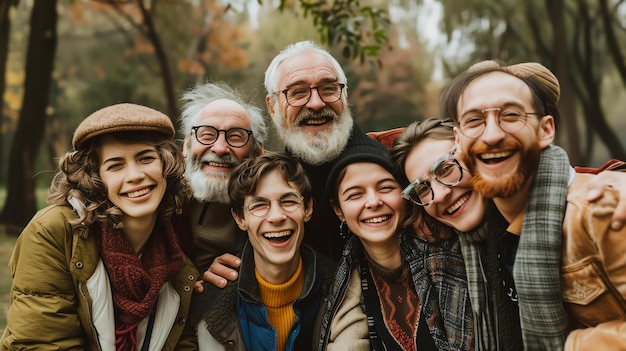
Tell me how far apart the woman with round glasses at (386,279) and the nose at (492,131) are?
85 cm

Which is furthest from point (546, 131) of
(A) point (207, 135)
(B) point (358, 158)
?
(A) point (207, 135)

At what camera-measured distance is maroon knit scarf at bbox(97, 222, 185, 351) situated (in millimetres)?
3025

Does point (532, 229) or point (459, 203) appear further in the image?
A: point (459, 203)

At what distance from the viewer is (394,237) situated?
10.9 ft

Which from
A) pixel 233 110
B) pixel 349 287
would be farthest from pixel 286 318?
pixel 233 110

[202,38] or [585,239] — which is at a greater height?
[202,38]

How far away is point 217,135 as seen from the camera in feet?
12.7

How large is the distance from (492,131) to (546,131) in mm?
320

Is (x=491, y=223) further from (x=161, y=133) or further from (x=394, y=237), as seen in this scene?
(x=161, y=133)

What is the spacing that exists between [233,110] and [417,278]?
6.00 ft

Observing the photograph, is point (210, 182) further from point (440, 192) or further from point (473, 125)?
point (473, 125)

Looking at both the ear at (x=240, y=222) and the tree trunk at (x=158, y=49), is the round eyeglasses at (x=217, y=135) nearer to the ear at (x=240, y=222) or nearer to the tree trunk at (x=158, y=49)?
the ear at (x=240, y=222)

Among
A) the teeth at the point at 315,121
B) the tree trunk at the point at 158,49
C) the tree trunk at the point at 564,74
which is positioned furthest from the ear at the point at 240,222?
the tree trunk at the point at 564,74

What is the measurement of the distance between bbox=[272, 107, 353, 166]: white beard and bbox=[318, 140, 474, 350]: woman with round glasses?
30cm
